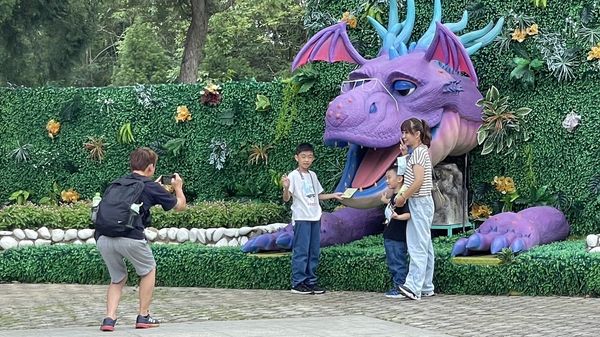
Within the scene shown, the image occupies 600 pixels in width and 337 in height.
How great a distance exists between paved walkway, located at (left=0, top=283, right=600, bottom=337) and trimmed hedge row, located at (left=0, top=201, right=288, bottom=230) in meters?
1.87

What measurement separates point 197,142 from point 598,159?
199 inches

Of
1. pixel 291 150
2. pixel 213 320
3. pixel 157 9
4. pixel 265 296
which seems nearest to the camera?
pixel 213 320

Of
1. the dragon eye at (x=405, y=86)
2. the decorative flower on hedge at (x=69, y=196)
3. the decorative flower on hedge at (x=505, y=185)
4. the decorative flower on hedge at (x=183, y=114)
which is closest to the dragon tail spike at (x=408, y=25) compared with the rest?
the dragon eye at (x=405, y=86)

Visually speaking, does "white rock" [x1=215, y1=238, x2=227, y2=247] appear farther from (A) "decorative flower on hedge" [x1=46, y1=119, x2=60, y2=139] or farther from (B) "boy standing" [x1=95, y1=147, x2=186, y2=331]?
(B) "boy standing" [x1=95, y1=147, x2=186, y2=331]

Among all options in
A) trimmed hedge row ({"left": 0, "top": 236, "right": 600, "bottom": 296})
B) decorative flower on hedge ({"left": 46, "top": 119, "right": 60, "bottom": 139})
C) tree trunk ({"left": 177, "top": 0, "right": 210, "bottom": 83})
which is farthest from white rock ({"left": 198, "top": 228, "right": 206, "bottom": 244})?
tree trunk ({"left": 177, "top": 0, "right": 210, "bottom": 83})

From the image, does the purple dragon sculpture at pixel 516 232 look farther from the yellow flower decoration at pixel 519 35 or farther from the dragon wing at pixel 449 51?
the yellow flower decoration at pixel 519 35

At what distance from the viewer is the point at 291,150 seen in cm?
1211

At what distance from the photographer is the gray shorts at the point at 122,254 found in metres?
6.65

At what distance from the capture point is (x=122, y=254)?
22.0 ft

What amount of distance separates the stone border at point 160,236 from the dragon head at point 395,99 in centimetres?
189

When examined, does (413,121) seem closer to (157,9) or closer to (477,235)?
(477,235)

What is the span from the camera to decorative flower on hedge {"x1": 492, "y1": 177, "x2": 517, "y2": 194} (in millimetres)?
10508

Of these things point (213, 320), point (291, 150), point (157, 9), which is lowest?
point (213, 320)

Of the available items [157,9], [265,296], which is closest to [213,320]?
[265,296]
